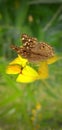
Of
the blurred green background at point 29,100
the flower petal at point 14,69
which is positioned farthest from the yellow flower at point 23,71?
the blurred green background at point 29,100

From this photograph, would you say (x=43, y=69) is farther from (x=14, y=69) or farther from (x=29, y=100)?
(x=29, y=100)

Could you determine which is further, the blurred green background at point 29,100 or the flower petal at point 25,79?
the blurred green background at point 29,100

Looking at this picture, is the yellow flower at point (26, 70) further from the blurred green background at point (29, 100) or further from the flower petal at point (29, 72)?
the blurred green background at point (29, 100)

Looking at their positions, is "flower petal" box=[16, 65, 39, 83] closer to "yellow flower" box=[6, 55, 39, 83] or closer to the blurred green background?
"yellow flower" box=[6, 55, 39, 83]

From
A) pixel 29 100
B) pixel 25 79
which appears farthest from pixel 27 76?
pixel 29 100

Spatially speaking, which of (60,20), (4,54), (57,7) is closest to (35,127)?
(4,54)

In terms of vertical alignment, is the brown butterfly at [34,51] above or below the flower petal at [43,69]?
above

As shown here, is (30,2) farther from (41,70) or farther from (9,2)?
(41,70)

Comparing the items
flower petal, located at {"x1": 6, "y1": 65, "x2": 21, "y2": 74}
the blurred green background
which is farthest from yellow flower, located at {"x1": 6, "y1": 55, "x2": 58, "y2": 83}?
the blurred green background

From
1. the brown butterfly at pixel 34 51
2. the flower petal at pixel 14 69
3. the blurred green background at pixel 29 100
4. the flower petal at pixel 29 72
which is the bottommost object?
the blurred green background at pixel 29 100
